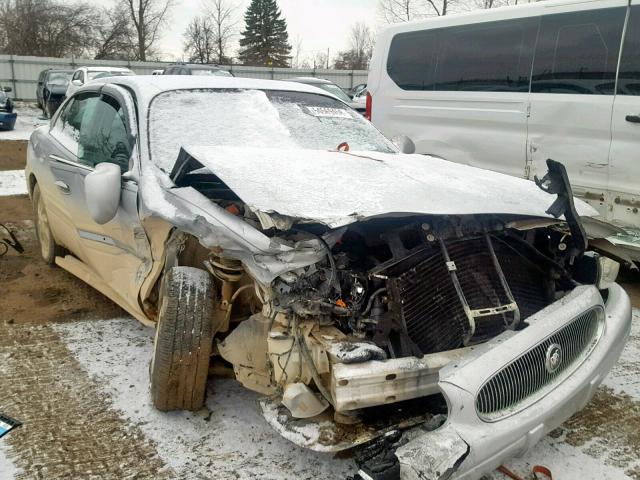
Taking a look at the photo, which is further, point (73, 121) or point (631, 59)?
point (631, 59)

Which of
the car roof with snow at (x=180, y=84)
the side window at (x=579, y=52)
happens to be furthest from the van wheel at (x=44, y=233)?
the side window at (x=579, y=52)

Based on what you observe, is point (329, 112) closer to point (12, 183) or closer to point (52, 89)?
point (12, 183)

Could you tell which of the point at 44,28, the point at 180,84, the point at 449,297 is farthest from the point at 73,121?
the point at 44,28

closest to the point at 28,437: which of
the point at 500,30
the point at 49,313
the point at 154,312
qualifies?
the point at 154,312

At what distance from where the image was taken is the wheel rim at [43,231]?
4.91 meters

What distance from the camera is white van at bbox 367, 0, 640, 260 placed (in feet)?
15.5

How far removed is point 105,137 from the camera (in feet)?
12.5

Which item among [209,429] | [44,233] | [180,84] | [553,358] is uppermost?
[180,84]

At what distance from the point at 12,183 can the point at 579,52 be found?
7.57 meters

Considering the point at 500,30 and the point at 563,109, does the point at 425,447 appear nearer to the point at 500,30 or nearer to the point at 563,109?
the point at 563,109

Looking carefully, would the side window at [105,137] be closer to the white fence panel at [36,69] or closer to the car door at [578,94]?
the car door at [578,94]

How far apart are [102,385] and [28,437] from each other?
0.51 m

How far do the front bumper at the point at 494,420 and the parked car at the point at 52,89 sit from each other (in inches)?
644

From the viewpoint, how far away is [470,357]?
2.16 m
